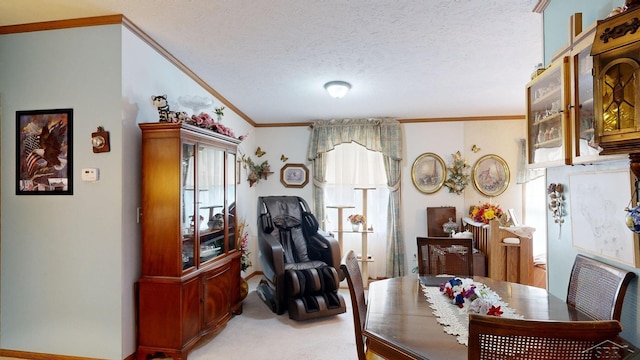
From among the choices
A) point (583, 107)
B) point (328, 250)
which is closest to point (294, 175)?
point (328, 250)

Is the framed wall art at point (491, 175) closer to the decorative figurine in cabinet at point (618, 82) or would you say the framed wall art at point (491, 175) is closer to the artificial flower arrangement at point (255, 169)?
the artificial flower arrangement at point (255, 169)

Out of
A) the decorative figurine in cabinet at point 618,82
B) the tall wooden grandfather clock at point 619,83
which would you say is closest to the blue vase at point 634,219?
the tall wooden grandfather clock at point 619,83

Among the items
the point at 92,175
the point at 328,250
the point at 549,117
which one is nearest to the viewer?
the point at 549,117

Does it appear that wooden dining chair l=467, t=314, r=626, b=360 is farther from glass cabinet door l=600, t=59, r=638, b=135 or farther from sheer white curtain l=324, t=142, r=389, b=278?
sheer white curtain l=324, t=142, r=389, b=278

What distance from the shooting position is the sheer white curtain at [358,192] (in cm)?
502

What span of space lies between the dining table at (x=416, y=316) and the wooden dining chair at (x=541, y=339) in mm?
273

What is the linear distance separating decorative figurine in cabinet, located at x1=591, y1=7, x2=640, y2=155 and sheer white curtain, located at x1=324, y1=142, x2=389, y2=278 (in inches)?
146

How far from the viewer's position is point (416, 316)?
5.10 ft

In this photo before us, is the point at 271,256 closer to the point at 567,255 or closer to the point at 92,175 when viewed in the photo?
the point at 92,175

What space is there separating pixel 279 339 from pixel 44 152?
97.4 inches

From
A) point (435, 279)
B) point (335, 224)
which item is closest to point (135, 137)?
point (435, 279)

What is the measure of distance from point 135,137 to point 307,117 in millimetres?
2838

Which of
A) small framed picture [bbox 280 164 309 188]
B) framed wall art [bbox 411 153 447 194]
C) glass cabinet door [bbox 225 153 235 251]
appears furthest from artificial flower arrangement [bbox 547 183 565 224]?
small framed picture [bbox 280 164 309 188]

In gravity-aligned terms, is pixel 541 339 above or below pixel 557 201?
below
